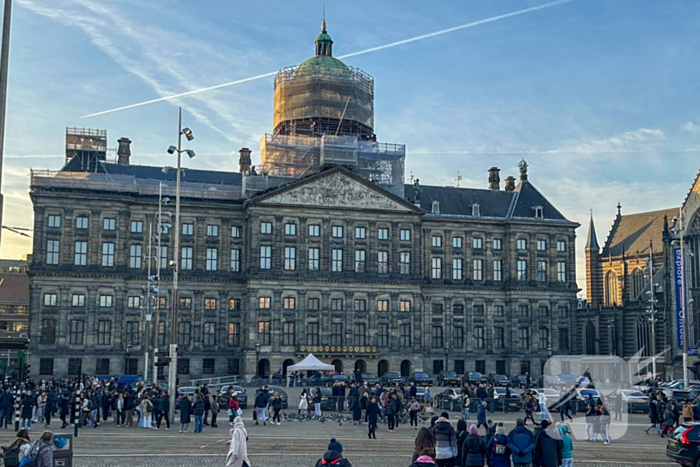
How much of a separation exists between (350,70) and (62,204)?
33769mm

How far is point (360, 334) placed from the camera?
263 feet

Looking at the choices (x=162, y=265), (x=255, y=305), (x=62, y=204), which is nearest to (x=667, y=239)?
(x=255, y=305)

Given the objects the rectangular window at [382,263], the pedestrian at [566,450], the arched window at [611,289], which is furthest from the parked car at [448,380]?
the pedestrian at [566,450]

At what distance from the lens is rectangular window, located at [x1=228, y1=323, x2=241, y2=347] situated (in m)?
79.6

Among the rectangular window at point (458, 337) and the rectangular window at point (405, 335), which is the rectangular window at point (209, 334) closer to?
the rectangular window at point (405, 335)

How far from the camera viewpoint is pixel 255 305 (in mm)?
77062

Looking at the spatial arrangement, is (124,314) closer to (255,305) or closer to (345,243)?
(255,305)

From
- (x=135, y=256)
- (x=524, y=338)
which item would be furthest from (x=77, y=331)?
(x=524, y=338)

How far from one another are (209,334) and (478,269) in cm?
2972

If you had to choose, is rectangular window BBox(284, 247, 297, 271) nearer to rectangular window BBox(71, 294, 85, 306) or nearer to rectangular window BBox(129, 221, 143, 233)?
rectangular window BBox(129, 221, 143, 233)

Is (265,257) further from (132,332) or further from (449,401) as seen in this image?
(449,401)

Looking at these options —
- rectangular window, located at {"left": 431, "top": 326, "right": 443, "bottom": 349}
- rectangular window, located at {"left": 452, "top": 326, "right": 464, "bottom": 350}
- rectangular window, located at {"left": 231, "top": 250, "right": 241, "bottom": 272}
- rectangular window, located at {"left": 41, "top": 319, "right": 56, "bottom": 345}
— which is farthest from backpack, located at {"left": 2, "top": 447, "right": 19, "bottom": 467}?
rectangular window, located at {"left": 452, "top": 326, "right": 464, "bottom": 350}

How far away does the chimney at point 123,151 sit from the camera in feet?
279

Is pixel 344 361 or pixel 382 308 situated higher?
pixel 382 308
